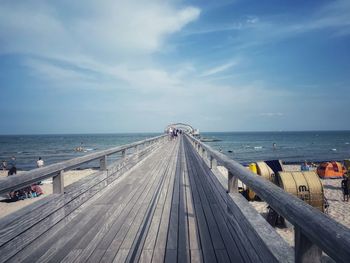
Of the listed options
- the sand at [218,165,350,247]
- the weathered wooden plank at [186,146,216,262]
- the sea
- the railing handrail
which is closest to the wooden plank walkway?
the weathered wooden plank at [186,146,216,262]

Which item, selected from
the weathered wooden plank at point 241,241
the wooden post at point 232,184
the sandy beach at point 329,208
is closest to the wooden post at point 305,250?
the weathered wooden plank at point 241,241

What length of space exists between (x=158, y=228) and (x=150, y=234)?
24cm

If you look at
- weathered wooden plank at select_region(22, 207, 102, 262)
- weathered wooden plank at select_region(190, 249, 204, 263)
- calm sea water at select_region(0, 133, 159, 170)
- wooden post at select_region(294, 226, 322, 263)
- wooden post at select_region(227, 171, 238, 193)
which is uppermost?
wooden post at select_region(294, 226, 322, 263)

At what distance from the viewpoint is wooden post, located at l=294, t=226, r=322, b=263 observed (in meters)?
1.49

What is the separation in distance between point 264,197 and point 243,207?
1133 millimetres

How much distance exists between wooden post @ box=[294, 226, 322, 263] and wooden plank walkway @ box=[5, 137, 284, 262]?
0.63m

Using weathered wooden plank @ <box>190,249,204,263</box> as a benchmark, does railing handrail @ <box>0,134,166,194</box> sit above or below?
above

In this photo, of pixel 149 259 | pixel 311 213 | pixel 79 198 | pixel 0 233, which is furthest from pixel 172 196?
pixel 311 213

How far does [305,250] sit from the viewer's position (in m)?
1.53

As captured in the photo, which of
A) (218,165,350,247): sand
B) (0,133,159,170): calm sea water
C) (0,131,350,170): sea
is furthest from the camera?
(0,131,350,170): sea

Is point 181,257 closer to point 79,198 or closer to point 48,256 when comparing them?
point 48,256

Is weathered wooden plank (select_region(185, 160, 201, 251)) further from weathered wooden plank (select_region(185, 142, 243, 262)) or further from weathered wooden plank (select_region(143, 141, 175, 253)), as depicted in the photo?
weathered wooden plank (select_region(143, 141, 175, 253))

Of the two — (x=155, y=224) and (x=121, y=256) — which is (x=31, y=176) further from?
(x=155, y=224)

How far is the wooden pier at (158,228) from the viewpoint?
5.24 feet
